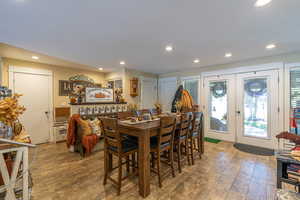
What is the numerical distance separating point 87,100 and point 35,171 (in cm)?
168

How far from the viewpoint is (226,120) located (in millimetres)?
4148

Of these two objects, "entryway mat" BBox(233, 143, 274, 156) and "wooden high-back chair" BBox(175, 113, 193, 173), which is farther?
"entryway mat" BBox(233, 143, 274, 156)

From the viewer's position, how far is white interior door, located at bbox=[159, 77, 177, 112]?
17.6 ft

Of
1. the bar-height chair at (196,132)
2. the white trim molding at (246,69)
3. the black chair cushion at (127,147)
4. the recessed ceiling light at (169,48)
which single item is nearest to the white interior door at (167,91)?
the white trim molding at (246,69)

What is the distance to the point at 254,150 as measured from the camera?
333cm

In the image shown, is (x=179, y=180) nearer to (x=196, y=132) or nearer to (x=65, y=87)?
(x=196, y=132)

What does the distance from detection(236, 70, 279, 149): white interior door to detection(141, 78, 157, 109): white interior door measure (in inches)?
124

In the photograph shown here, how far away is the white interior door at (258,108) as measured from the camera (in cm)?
339

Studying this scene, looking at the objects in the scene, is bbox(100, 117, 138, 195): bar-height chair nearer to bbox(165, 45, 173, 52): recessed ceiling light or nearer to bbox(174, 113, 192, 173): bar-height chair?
bbox(174, 113, 192, 173): bar-height chair

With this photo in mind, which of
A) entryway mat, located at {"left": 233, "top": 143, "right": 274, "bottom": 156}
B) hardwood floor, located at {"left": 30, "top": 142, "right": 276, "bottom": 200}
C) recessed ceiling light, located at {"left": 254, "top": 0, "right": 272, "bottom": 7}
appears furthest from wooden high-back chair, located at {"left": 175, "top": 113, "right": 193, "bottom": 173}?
entryway mat, located at {"left": 233, "top": 143, "right": 274, "bottom": 156}

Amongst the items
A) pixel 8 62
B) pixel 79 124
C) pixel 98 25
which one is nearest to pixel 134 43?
pixel 98 25

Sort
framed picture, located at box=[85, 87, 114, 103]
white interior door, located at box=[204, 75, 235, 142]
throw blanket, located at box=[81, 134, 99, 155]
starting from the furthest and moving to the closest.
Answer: white interior door, located at box=[204, 75, 235, 142] < framed picture, located at box=[85, 87, 114, 103] < throw blanket, located at box=[81, 134, 99, 155]

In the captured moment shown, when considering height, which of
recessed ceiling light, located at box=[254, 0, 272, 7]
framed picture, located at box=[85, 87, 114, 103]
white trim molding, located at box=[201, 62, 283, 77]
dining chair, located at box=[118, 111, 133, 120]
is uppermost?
recessed ceiling light, located at box=[254, 0, 272, 7]

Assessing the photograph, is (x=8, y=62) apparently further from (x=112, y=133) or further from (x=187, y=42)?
(x=187, y=42)
